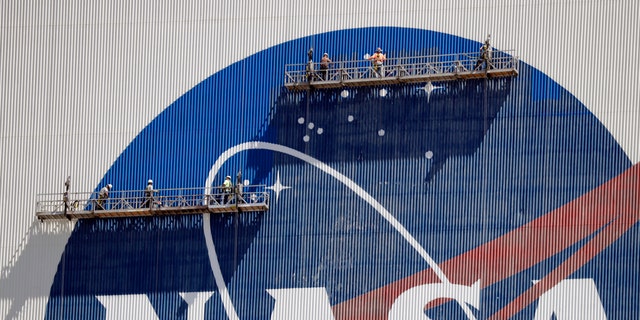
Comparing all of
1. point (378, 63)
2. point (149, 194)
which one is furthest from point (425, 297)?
point (149, 194)

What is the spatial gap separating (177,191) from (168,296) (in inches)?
198

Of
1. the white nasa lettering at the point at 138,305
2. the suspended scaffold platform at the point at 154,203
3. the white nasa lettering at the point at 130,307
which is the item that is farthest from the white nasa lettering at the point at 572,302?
the white nasa lettering at the point at 130,307

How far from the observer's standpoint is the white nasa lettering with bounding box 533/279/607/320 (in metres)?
82.9

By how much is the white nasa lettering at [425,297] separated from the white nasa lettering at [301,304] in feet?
10.3

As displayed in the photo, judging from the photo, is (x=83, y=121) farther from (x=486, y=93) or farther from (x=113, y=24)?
(x=486, y=93)

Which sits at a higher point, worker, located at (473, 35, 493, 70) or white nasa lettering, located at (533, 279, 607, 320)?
worker, located at (473, 35, 493, 70)

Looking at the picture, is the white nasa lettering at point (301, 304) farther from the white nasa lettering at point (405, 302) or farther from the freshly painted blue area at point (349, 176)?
the freshly painted blue area at point (349, 176)

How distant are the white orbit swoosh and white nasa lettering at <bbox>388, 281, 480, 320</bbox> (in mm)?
328

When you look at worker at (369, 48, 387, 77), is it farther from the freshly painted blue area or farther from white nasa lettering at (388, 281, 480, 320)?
white nasa lettering at (388, 281, 480, 320)

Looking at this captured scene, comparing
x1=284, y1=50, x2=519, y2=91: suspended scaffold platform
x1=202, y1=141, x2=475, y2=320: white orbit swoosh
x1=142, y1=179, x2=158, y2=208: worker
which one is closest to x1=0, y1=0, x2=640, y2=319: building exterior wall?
x1=202, y1=141, x2=475, y2=320: white orbit swoosh

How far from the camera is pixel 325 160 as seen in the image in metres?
87.6

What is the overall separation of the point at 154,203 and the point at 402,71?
43.3ft

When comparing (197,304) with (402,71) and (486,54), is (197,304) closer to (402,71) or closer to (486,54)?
(402,71)

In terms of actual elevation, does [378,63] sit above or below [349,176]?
above
